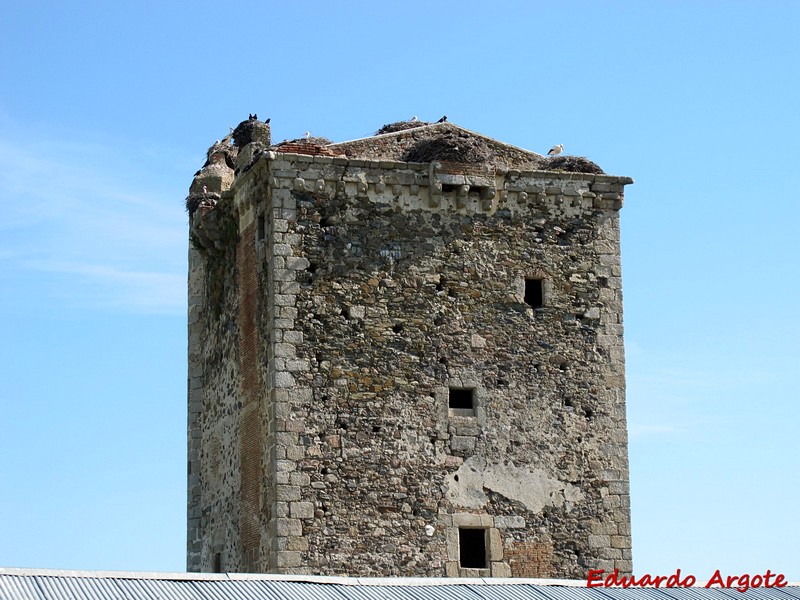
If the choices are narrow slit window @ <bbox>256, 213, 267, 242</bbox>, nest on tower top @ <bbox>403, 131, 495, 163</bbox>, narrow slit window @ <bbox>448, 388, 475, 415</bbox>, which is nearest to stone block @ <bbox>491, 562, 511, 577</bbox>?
narrow slit window @ <bbox>448, 388, 475, 415</bbox>

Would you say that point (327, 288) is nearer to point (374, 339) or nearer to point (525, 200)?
point (374, 339)

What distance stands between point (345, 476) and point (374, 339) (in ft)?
6.36

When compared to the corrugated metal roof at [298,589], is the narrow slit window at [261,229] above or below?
above

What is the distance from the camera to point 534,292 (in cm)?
2822

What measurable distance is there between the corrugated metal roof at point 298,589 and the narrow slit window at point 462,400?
10.7 ft

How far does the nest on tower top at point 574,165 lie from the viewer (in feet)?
94.6

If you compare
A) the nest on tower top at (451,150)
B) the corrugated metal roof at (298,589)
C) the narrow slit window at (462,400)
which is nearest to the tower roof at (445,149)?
the nest on tower top at (451,150)

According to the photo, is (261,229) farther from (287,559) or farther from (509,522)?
(509,522)

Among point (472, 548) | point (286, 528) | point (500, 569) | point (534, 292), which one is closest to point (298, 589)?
point (286, 528)

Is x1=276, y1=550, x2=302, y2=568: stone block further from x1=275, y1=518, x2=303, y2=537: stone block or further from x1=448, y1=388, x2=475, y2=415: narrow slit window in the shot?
x1=448, y1=388, x2=475, y2=415: narrow slit window

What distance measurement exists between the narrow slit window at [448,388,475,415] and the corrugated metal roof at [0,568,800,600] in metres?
3.25

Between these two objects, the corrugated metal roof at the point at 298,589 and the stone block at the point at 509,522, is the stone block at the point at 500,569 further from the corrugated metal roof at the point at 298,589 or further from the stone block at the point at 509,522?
the corrugated metal roof at the point at 298,589

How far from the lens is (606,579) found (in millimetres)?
25734

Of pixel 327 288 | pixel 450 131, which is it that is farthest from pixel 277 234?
pixel 450 131
